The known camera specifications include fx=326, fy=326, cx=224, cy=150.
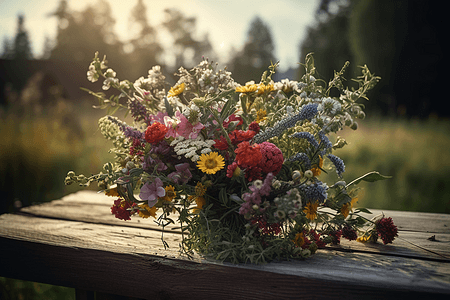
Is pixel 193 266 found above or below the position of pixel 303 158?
below

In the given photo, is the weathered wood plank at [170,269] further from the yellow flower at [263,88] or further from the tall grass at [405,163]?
the tall grass at [405,163]

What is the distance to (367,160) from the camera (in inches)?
171

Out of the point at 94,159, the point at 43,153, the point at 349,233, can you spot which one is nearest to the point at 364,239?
the point at 349,233

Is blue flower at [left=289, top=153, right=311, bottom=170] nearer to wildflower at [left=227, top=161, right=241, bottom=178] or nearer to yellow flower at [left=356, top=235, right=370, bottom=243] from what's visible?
wildflower at [left=227, top=161, right=241, bottom=178]

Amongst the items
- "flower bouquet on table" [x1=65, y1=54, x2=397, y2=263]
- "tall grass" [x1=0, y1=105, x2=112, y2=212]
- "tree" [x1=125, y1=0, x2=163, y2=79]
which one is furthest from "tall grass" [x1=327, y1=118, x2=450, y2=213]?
"tree" [x1=125, y1=0, x2=163, y2=79]

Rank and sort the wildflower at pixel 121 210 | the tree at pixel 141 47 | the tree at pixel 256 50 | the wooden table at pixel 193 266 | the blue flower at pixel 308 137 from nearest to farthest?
the wooden table at pixel 193 266 < the blue flower at pixel 308 137 < the wildflower at pixel 121 210 < the tree at pixel 141 47 < the tree at pixel 256 50

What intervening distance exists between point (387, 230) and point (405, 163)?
11.5 ft

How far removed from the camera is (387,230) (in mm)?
1101

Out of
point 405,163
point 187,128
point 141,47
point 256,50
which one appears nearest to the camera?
point 187,128

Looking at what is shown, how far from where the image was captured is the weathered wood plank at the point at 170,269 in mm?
825

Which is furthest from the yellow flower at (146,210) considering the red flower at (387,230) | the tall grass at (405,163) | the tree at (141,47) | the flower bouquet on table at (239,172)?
the tree at (141,47)

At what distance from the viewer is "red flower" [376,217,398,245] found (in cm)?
110

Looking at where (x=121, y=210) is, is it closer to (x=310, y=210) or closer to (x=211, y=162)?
(x=211, y=162)

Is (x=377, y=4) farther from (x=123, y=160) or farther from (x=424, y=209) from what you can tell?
(x=123, y=160)
